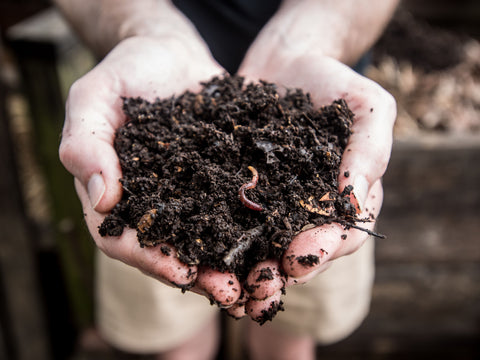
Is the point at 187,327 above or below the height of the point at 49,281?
above

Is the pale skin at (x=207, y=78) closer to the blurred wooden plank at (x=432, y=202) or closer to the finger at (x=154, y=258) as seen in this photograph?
the finger at (x=154, y=258)

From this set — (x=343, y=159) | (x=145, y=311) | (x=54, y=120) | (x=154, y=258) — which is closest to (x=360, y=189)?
(x=343, y=159)

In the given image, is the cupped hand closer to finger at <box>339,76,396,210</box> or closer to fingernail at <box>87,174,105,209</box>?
fingernail at <box>87,174,105,209</box>

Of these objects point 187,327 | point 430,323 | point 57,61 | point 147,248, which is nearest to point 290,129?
point 147,248

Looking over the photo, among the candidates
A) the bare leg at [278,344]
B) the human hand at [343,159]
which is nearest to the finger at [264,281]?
the human hand at [343,159]

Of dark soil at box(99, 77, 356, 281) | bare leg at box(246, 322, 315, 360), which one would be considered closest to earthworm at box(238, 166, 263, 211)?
dark soil at box(99, 77, 356, 281)

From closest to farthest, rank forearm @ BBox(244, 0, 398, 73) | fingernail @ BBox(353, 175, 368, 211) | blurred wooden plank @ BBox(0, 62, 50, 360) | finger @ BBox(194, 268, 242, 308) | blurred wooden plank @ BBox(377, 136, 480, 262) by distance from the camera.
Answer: finger @ BBox(194, 268, 242, 308) → fingernail @ BBox(353, 175, 368, 211) → forearm @ BBox(244, 0, 398, 73) → blurred wooden plank @ BBox(377, 136, 480, 262) → blurred wooden plank @ BBox(0, 62, 50, 360)

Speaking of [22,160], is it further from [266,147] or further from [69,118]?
[266,147]

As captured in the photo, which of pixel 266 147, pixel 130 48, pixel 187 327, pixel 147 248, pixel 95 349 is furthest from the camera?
pixel 95 349
